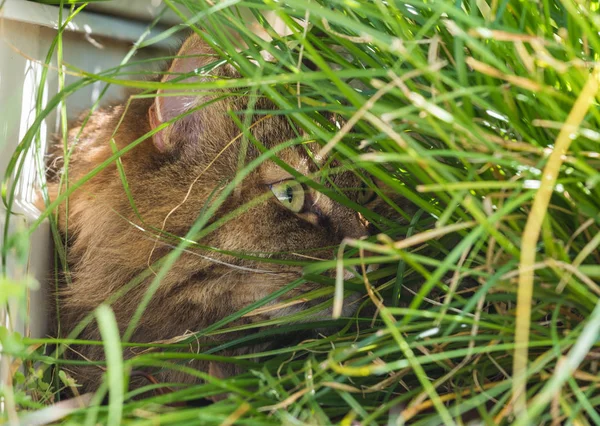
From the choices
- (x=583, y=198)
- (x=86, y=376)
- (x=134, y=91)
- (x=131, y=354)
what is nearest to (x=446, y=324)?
(x=583, y=198)

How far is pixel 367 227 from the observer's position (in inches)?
60.9

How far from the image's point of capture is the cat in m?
1.47

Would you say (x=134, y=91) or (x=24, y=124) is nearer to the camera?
(x=24, y=124)

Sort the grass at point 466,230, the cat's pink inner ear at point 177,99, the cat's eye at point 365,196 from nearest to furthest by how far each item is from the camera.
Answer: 1. the grass at point 466,230
2. the cat's pink inner ear at point 177,99
3. the cat's eye at point 365,196

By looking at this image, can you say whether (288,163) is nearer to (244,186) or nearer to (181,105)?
(244,186)

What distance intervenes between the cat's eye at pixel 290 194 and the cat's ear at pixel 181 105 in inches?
9.6

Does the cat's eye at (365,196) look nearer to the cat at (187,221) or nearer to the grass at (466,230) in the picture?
the cat at (187,221)

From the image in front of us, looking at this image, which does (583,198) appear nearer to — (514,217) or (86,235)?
(514,217)

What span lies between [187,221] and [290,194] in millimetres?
248

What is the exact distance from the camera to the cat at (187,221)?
1.47m

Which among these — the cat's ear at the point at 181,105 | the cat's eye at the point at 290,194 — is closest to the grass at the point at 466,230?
the cat's ear at the point at 181,105

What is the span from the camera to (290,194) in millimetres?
1550

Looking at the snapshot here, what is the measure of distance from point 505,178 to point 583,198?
0.44ft

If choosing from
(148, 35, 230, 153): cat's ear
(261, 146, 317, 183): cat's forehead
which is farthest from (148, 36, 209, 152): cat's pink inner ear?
(261, 146, 317, 183): cat's forehead
